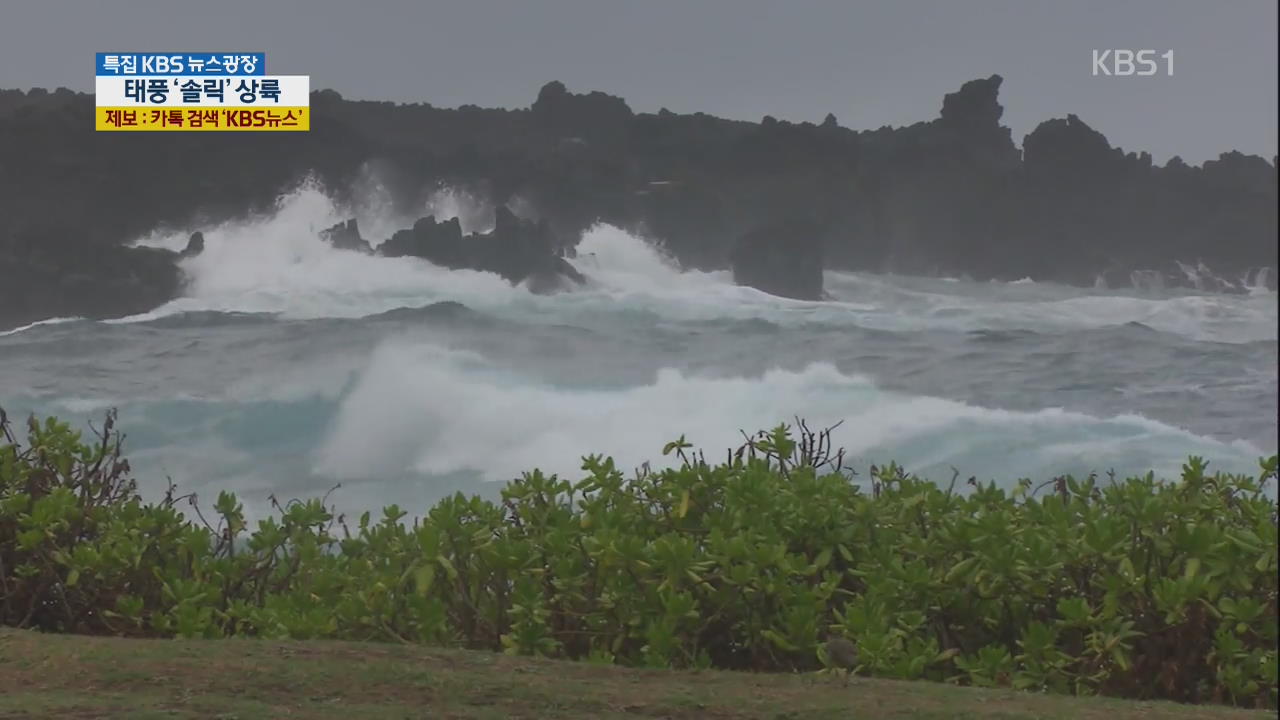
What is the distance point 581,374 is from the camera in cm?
634

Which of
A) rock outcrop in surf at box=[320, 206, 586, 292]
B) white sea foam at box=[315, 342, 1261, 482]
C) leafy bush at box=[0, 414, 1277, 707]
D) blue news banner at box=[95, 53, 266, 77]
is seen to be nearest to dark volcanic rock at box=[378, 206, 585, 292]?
rock outcrop in surf at box=[320, 206, 586, 292]

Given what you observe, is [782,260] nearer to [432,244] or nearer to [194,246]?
[432,244]

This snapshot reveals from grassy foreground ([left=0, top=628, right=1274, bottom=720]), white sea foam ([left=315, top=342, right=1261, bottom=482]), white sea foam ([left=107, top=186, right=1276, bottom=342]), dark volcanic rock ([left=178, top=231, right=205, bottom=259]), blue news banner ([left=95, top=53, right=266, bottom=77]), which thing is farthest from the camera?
dark volcanic rock ([left=178, top=231, right=205, bottom=259])

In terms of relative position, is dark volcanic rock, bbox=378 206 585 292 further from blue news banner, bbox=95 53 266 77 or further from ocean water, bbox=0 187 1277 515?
blue news banner, bbox=95 53 266 77

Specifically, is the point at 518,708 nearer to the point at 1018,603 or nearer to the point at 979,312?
the point at 1018,603

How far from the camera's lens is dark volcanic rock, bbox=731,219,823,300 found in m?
6.73

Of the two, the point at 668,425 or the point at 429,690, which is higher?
the point at 668,425

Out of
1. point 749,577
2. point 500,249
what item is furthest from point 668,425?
point 749,577

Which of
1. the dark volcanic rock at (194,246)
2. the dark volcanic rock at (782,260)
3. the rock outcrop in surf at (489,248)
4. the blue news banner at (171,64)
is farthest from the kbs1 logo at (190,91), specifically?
the dark volcanic rock at (782,260)

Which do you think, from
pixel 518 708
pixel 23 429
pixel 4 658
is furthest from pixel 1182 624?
pixel 23 429

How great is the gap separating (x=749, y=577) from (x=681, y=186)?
477 centimetres

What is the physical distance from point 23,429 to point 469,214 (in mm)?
2608

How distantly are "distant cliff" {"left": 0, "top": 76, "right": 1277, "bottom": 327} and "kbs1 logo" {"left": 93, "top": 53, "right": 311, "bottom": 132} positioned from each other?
15.4 inches

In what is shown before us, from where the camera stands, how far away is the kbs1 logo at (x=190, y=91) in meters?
5.65
